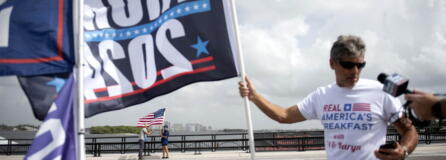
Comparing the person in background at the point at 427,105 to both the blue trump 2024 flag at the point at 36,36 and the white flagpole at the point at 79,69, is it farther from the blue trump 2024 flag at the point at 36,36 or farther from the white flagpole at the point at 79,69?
the blue trump 2024 flag at the point at 36,36

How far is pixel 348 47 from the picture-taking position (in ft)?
8.05

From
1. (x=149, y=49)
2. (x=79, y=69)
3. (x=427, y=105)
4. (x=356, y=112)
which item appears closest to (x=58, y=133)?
(x=79, y=69)

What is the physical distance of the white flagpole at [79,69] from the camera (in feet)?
10.7

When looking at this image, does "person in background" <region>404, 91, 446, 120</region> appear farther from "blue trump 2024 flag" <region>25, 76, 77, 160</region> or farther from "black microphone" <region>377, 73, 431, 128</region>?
"blue trump 2024 flag" <region>25, 76, 77, 160</region>

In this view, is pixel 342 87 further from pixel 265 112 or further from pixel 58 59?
pixel 58 59

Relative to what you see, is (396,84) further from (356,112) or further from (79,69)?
(79,69)

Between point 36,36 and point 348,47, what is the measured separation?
2.92 meters

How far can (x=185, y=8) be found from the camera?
364cm

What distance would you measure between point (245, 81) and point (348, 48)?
1.10 metres

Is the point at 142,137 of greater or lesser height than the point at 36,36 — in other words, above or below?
below

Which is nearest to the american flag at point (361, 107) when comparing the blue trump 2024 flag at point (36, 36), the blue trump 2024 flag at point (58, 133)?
the blue trump 2024 flag at point (58, 133)

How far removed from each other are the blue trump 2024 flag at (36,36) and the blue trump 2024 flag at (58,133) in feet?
0.96

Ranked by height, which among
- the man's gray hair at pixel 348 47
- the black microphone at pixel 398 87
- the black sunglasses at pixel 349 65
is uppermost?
the man's gray hair at pixel 348 47

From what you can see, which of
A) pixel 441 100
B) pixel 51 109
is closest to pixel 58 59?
pixel 51 109
